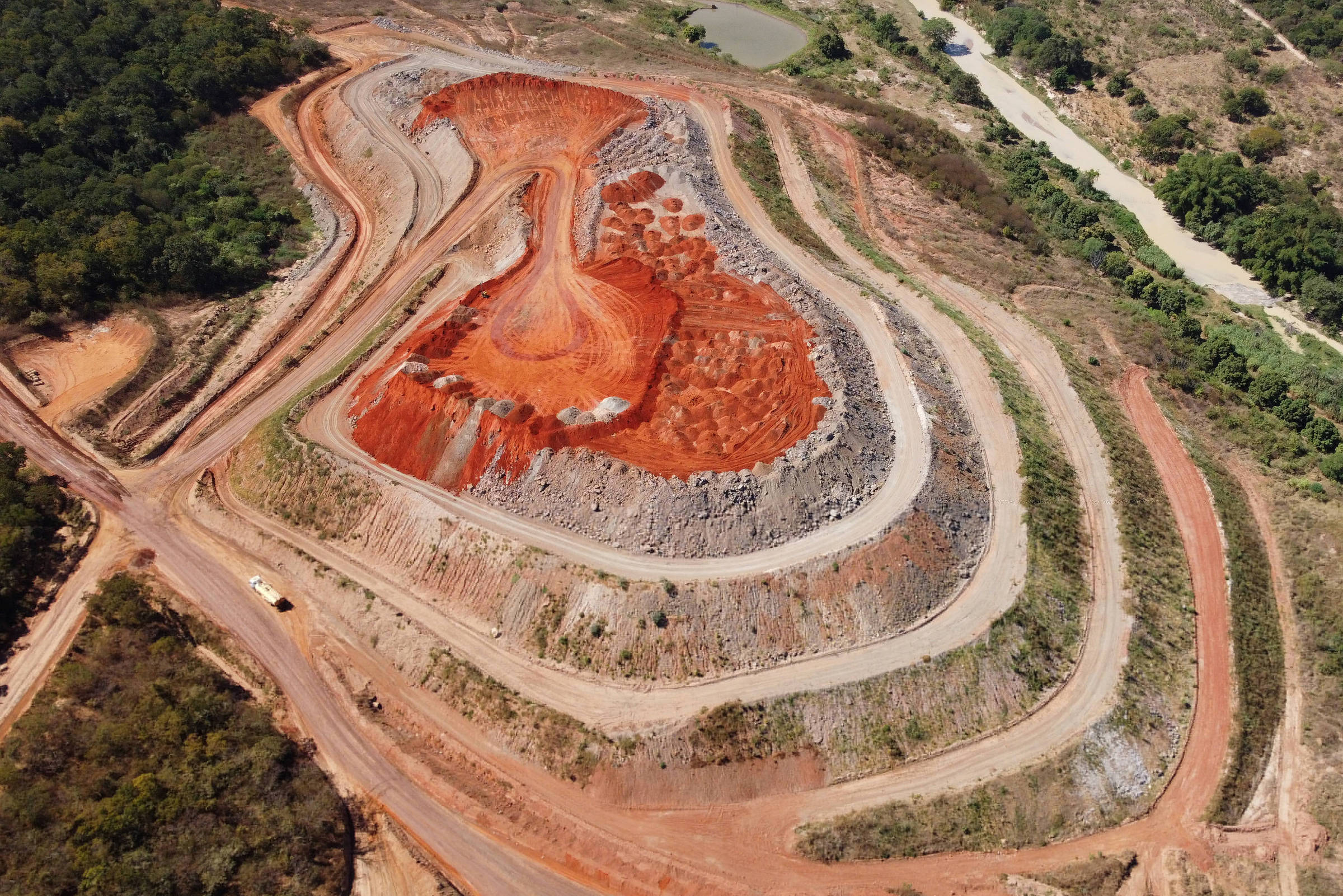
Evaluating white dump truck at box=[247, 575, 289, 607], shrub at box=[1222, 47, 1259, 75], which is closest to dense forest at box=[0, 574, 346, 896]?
white dump truck at box=[247, 575, 289, 607]

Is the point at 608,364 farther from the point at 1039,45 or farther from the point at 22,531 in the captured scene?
the point at 1039,45

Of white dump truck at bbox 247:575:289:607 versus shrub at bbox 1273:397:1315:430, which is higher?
shrub at bbox 1273:397:1315:430

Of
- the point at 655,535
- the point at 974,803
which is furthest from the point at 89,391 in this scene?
the point at 974,803

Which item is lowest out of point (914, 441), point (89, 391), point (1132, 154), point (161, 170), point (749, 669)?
point (89, 391)

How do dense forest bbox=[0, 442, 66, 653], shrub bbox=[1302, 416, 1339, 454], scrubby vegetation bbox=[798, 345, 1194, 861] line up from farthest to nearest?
shrub bbox=[1302, 416, 1339, 454]
dense forest bbox=[0, 442, 66, 653]
scrubby vegetation bbox=[798, 345, 1194, 861]

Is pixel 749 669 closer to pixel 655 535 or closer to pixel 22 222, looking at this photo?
pixel 655 535

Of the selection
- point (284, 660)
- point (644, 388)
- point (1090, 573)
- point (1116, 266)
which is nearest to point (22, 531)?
point (284, 660)

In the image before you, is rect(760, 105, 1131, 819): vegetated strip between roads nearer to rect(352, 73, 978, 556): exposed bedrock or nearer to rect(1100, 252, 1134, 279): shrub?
rect(352, 73, 978, 556): exposed bedrock
